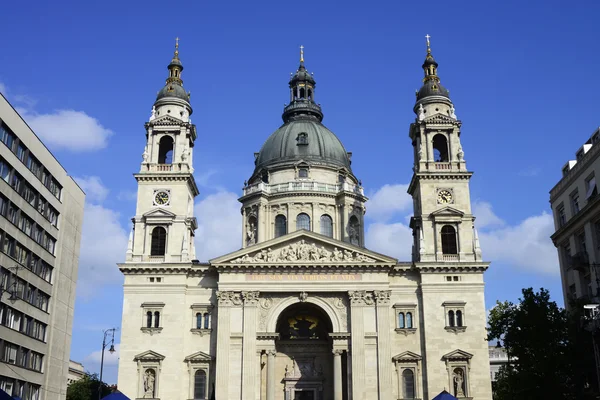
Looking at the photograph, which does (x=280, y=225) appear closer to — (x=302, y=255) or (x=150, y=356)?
(x=302, y=255)

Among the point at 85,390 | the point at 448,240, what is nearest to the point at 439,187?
the point at 448,240

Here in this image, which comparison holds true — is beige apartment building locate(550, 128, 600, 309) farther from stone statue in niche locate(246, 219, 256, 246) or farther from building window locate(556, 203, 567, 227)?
stone statue in niche locate(246, 219, 256, 246)

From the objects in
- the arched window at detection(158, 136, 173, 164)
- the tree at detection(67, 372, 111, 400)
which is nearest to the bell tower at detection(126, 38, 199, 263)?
the arched window at detection(158, 136, 173, 164)

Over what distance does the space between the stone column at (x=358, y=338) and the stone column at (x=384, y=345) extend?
81 centimetres

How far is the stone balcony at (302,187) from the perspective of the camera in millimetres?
66000

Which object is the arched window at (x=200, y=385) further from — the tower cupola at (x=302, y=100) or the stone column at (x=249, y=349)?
the tower cupola at (x=302, y=100)

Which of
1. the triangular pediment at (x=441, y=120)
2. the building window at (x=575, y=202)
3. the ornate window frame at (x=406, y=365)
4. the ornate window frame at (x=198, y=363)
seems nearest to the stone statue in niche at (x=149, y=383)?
the ornate window frame at (x=198, y=363)

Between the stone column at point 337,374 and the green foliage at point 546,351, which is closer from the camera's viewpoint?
the green foliage at point 546,351

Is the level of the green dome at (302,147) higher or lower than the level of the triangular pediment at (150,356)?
higher

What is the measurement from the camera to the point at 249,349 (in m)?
50.8

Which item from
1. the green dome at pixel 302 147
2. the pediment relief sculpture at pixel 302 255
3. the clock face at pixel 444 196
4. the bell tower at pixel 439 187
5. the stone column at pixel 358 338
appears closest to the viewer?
the stone column at pixel 358 338

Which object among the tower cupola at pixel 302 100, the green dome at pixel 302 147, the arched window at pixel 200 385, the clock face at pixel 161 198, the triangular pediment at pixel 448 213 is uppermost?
the tower cupola at pixel 302 100

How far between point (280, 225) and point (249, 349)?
1727 cm

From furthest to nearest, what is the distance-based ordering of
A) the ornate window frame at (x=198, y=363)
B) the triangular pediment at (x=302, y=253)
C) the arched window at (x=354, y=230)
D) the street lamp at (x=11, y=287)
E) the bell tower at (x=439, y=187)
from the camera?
the arched window at (x=354, y=230)
the bell tower at (x=439, y=187)
the triangular pediment at (x=302, y=253)
the ornate window frame at (x=198, y=363)
the street lamp at (x=11, y=287)
